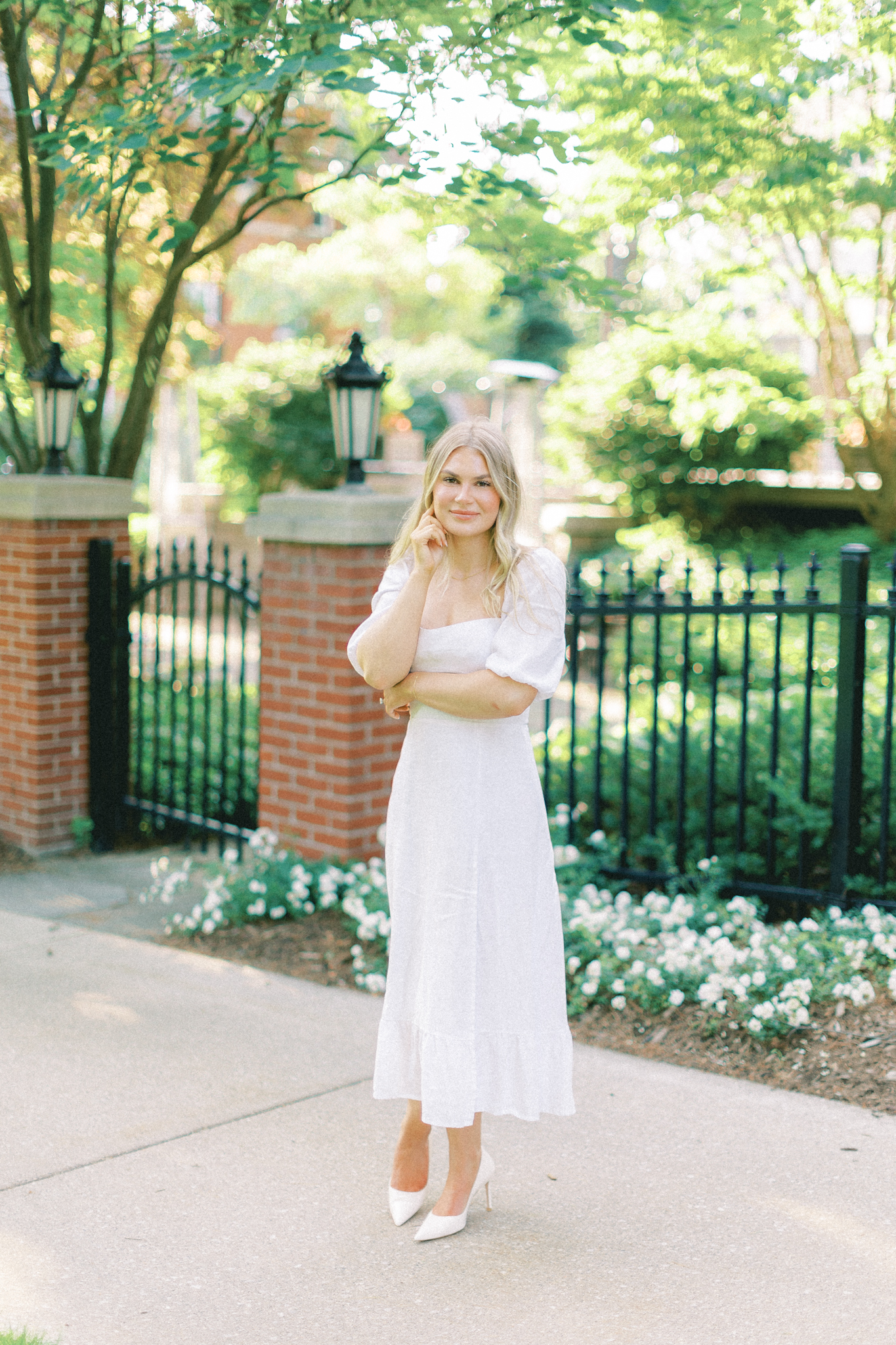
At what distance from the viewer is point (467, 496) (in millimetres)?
3053

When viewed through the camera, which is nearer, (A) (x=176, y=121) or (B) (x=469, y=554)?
(B) (x=469, y=554)

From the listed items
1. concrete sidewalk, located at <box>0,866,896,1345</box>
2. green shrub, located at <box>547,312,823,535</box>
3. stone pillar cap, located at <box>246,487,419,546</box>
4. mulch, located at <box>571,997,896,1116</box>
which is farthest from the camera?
green shrub, located at <box>547,312,823,535</box>

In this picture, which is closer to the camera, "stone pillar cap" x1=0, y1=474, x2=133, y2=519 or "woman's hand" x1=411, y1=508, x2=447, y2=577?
"woman's hand" x1=411, y1=508, x2=447, y2=577

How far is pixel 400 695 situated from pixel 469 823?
0.34 metres

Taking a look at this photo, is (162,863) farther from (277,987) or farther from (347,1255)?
(347,1255)

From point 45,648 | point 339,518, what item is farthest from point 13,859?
point 339,518

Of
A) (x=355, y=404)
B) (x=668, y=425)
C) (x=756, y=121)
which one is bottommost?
(x=355, y=404)

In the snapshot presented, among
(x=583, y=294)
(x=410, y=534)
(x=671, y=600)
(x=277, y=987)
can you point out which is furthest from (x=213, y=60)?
(x=671, y=600)

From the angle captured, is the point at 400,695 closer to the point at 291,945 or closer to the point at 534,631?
the point at 534,631

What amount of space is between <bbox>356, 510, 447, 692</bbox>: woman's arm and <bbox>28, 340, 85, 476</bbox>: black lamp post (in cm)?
443

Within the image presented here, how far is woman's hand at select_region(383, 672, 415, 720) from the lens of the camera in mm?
3100

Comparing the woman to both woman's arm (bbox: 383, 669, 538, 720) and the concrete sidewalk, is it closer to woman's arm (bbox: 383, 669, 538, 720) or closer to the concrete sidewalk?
woman's arm (bbox: 383, 669, 538, 720)

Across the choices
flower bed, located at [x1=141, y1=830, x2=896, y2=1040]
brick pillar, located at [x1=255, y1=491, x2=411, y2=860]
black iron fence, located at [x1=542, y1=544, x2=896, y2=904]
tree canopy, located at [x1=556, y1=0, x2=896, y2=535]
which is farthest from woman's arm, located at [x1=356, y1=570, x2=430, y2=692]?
tree canopy, located at [x1=556, y1=0, x2=896, y2=535]

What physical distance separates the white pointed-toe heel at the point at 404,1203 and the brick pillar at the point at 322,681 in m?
2.59
